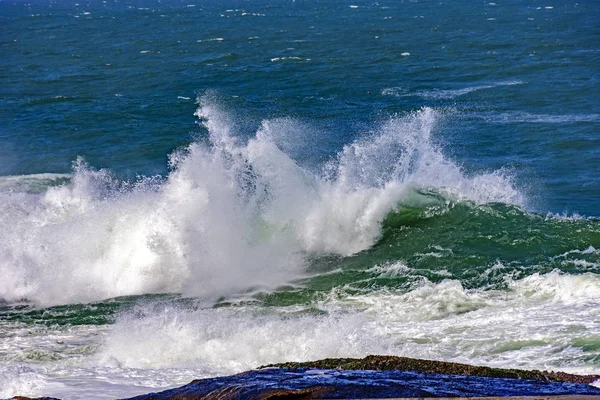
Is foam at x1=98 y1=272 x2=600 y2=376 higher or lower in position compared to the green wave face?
lower

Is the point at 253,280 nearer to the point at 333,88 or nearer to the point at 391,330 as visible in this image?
the point at 391,330

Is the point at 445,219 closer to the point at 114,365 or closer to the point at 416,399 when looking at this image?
the point at 114,365

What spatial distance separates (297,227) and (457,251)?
311cm

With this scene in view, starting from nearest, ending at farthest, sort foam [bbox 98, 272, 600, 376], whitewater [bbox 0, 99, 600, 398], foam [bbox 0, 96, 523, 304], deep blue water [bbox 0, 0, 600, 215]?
1. foam [bbox 98, 272, 600, 376]
2. whitewater [bbox 0, 99, 600, 398]
3. foam [bbox 0, 96, 523, 304]
4. deep blue water [bbox 0, 0, 600, 215]

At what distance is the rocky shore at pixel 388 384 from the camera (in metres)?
6.43

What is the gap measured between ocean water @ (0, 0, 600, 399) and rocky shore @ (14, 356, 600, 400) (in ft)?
6.53

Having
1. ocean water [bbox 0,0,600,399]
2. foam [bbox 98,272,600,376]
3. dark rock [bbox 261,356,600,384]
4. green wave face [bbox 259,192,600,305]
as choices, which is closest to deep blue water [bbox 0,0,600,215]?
ocean water [bbox 0,0,600,399]

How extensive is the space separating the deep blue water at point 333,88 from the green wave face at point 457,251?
2330mm

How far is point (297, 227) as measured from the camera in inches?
653

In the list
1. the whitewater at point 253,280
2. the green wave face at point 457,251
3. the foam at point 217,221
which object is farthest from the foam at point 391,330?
the foam at point 217,221

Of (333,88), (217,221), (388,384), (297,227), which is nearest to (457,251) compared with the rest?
(297,227)

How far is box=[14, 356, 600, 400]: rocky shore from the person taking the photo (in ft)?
21.1

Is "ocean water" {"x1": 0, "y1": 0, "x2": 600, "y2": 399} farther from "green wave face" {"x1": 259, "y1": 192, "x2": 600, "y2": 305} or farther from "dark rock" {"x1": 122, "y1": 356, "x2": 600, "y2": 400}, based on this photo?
"dark rock" {"x1": 122, "y1": 356, "x2": 600, "y2": 400}

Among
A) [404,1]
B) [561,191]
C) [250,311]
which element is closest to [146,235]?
[250,311]
